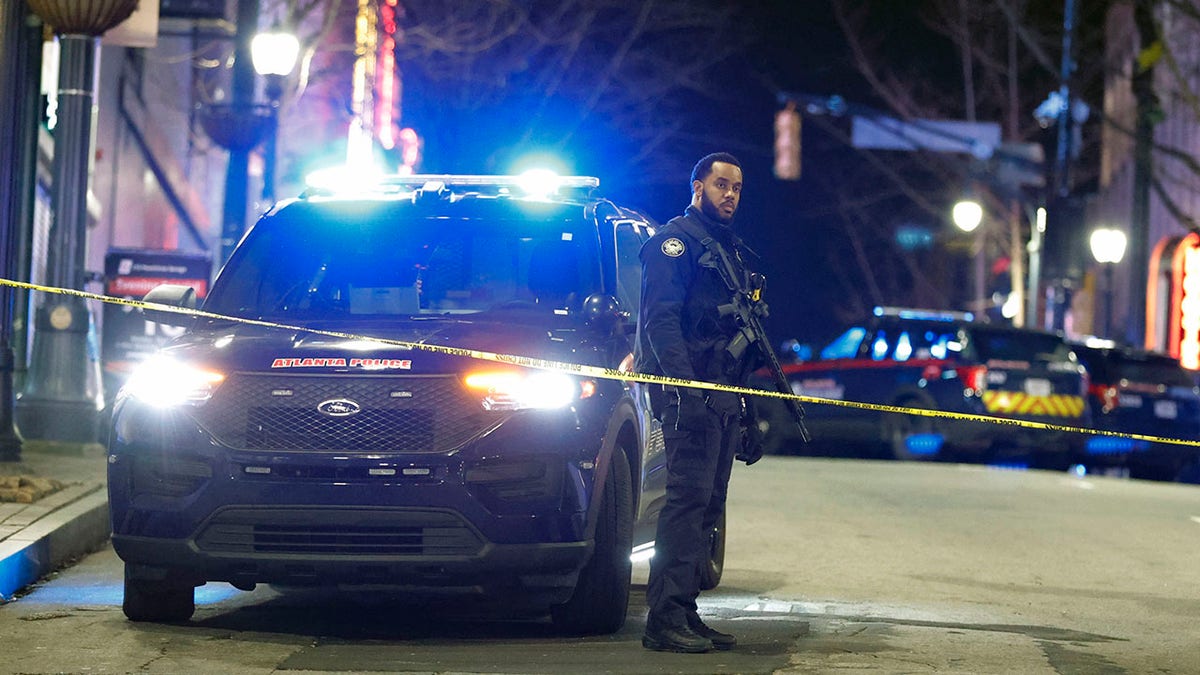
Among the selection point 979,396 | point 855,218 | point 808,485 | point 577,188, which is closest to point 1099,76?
point 855,218

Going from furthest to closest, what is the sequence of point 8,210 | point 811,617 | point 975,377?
point 975,377, point 8,210, point 811,617

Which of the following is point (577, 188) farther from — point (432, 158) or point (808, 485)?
point (432, 158)

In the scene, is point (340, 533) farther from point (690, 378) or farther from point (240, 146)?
point (240, 146)

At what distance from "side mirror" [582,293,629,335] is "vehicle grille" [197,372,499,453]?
0.91 m

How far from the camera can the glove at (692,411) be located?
7.51 metres

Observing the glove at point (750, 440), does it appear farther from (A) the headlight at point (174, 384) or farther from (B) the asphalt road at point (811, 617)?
(A) the headlight at point (174, 384)

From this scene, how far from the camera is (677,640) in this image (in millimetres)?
7402

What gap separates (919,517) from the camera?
1377 cm

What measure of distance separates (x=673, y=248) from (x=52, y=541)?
3767mm

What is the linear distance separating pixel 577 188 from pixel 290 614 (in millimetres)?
2283

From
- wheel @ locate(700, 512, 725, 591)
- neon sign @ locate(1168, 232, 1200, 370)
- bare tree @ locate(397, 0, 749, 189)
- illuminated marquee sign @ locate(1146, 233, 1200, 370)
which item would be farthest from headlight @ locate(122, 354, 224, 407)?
neon sign @ locate(1168, 232, 1200, 370)

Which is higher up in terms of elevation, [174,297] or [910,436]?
[174,297]

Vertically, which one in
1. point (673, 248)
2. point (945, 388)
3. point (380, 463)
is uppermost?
point (673, 248)

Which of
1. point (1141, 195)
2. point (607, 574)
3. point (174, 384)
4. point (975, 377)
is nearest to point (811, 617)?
point (607, 574)
